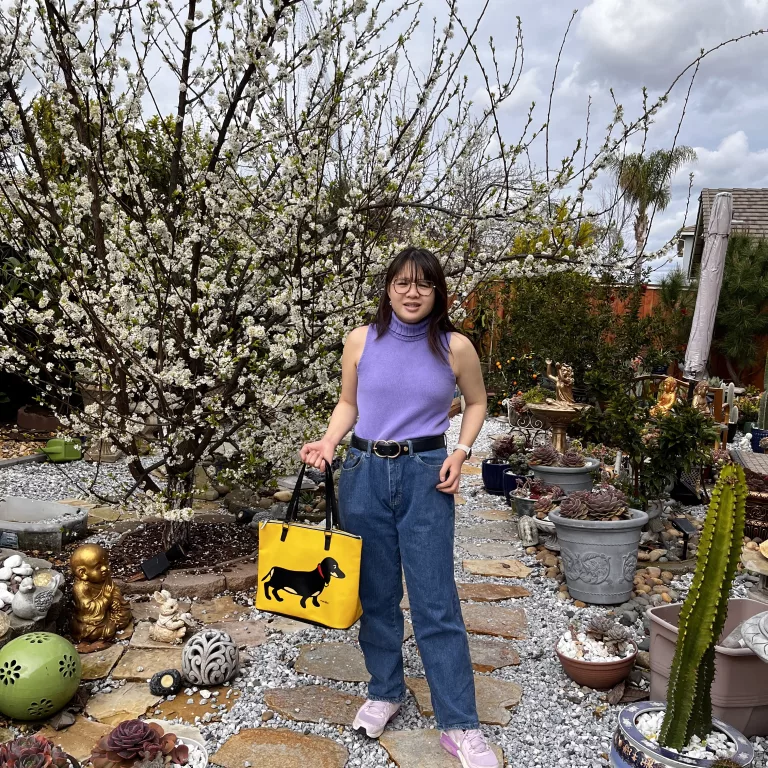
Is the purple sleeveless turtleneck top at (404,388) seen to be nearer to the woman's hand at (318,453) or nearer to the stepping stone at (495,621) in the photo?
the woman's hand at (318,453)

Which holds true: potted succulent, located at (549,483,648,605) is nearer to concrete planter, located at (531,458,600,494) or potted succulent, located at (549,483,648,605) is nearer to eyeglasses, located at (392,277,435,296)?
concrete planter, located at (531,458,600,494)

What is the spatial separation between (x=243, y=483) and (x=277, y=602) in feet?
6.66

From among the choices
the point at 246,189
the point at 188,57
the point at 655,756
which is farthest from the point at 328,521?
the point at 188,57

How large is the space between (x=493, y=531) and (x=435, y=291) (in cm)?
313

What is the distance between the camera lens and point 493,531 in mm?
4957

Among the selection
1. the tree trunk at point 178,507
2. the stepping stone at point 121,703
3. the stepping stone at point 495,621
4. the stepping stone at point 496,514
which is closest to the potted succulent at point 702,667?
the stepping stone at point 495,621

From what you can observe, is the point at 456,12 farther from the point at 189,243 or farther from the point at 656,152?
the point at 656,152

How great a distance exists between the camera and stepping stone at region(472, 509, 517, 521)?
529cm

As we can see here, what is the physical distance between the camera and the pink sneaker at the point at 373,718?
2.37 metres

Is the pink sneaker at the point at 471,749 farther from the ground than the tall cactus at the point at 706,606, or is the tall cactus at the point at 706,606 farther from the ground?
the tall cactus at the point at 706,606

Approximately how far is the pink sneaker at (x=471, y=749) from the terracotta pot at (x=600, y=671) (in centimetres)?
62

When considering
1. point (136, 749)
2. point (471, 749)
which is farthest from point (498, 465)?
point (136, 749)

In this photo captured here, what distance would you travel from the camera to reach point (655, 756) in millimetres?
1877

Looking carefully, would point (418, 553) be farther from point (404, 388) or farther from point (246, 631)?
point (246, 631)
